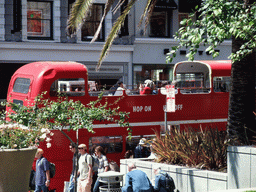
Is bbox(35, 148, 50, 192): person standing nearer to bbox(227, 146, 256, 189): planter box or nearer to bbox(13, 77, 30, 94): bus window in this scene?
bbox(13, 77, 30, 94): bus window

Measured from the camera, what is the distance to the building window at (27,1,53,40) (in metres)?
29.5

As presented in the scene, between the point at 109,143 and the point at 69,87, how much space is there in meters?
2.53

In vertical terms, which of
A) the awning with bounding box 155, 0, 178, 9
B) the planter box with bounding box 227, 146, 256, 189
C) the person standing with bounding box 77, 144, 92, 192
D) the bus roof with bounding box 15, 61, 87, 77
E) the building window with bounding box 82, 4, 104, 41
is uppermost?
the awning with bounding box 155, 0, 178, 9

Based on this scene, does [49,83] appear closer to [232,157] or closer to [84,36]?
[232,157]

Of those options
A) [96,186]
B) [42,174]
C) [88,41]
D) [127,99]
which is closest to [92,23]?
[88,41]

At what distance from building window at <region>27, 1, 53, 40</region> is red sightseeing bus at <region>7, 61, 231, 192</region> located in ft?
34.7

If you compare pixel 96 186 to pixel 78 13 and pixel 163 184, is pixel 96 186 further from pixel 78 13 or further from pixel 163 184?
pixel 78 13

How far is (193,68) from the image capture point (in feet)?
71.6

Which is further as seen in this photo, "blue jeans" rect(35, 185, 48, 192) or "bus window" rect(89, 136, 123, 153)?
"bus window" rect(89, 136, 123, 153)

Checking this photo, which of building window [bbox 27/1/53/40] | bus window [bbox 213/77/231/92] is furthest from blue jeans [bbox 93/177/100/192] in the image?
building window [bbox 27/1/53/40]

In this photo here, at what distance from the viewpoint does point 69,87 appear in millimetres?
17406

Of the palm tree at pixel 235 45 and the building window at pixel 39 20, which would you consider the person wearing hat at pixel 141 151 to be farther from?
the building window at pixel 39 20

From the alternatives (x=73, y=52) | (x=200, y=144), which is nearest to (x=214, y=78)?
(x=200, y=144)

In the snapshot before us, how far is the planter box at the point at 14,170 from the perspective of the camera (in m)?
7.33
